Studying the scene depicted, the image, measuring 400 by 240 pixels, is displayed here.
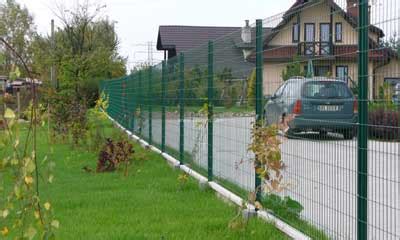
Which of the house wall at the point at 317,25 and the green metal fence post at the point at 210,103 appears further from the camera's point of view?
the green metal fence post at the point at 210,103

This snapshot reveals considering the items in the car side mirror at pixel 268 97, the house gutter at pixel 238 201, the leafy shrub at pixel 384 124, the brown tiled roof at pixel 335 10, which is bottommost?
the house gutter at pixel 238 201

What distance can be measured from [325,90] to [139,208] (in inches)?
123

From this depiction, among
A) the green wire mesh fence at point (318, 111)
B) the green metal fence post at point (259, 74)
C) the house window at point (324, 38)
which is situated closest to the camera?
the green wire mesh fence at point (318, 111)

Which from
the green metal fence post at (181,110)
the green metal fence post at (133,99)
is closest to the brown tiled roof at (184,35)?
the green metal fence post at (133,99)

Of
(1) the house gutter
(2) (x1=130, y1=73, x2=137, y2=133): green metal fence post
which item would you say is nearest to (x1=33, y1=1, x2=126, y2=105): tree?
(2) (x1=130, y1=73, x2=137, y2=133): green metal fence post

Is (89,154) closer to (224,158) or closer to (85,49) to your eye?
(224,158)

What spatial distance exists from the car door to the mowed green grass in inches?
38.8

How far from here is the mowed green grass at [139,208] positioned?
6.41 meters

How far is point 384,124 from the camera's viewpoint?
173 inches

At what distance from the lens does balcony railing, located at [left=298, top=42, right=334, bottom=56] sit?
5375 mm

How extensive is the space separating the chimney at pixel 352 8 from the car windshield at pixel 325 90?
502mm

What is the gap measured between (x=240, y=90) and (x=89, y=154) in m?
7.17

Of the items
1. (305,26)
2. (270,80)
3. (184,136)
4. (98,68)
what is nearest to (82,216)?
(270,80)

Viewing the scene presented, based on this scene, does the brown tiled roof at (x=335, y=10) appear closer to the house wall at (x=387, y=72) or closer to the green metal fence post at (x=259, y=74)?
the green metal fence post at (x=259, y=74)
